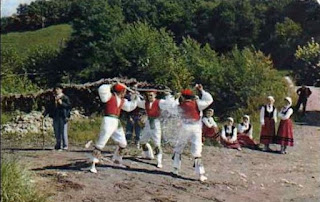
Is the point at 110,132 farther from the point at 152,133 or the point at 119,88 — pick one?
the point at 152,133

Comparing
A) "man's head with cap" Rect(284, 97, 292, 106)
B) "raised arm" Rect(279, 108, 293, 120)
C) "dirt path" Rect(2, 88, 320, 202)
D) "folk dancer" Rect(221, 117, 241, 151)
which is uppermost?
"man's head with cap" Rect(284, 97, 292, 106)

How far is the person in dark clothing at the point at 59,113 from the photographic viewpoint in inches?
156

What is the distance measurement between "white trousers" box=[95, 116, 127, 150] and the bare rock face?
37 cm

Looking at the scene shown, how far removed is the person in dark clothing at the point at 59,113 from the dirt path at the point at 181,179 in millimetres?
82

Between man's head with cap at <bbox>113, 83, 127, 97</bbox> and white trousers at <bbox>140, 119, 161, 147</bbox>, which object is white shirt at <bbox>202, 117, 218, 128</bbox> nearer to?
white trousers at <bbox>140, 119, 161, 147</bbox>

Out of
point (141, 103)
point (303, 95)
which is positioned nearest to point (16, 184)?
point (141, 103)

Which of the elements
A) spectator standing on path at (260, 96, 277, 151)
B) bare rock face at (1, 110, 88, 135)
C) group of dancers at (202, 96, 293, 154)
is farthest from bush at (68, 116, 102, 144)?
spectator standing on path at (260, 96, 277, 151)

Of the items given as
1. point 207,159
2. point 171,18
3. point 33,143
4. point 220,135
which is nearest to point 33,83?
point 33,143

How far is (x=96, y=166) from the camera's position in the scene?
3.99m

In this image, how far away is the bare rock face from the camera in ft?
12.5

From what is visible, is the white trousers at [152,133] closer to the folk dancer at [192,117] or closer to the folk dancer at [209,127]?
the folk dancer at [192,117]

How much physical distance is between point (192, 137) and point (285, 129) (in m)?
1.45

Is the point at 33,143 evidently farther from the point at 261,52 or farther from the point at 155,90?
the point at 261,52

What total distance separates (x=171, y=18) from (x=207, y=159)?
37.7 inches
